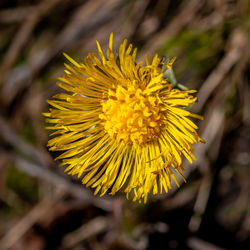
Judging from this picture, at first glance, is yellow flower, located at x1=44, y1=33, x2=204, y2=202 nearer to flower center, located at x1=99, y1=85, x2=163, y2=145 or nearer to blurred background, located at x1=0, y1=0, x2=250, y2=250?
flower center, located at x1=99, y1=85, x2=163, y2=145

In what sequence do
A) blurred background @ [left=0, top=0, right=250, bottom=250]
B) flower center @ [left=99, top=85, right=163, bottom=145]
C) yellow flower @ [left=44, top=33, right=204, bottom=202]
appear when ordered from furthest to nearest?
blurred background @ [left=0, top=0, right=250, bottom=250] → flower center @ [left=99, top=85, right=163, bottom=145] → yellow flower @ [left=44, top=33, right=204, bottom=202]

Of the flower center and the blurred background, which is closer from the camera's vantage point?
the flower center

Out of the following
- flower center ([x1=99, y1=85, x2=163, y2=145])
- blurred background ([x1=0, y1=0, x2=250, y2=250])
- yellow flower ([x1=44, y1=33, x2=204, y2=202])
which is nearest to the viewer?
yellow flower ([x1=44, y1=33, x2=204, y2=202])

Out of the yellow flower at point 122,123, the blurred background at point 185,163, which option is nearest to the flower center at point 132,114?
the yellow flower at point 122,123

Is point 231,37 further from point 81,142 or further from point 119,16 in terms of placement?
point 81,142

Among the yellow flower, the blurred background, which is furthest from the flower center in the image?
the blurred background

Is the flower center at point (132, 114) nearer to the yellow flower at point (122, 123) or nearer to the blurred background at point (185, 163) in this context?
the yellow flower at point (122, 123)
